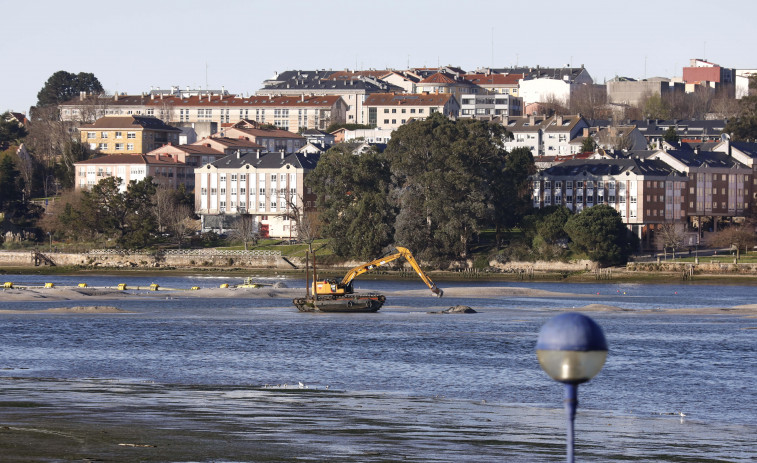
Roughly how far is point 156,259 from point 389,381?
91533 mm

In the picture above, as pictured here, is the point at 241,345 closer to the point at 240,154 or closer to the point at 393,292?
the point at 393,292

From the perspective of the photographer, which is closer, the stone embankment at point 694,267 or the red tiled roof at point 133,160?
the stone embankment at point 694,267

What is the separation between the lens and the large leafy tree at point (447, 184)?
118 metres

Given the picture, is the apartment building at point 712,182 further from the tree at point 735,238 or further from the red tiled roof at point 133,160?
the red tiled roof at point 133,160

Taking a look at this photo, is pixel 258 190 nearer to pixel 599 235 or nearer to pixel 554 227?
pixel 554 227

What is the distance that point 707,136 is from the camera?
19012 cm

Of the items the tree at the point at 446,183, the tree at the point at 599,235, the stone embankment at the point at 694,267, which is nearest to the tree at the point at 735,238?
the stone embankment at the point at 694,267

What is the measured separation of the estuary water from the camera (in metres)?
27.8

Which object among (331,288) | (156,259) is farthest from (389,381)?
(156,259)

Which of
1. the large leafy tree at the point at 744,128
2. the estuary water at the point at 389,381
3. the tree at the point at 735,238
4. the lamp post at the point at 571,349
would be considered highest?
the large leafy tree at the point at 744,128

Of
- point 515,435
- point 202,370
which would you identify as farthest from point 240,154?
point 515,435

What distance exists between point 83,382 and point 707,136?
163723mm

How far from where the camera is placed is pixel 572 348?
1198 cm

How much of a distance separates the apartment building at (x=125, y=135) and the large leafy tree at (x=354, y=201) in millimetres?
66620
